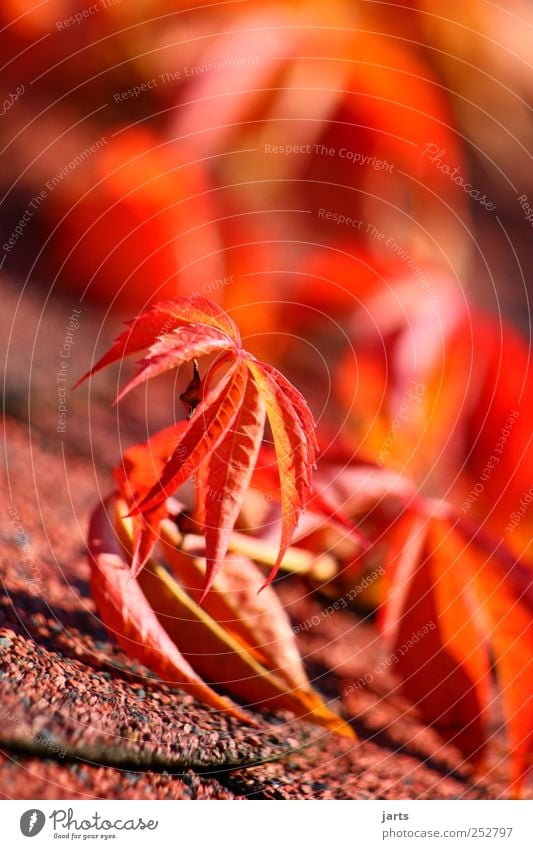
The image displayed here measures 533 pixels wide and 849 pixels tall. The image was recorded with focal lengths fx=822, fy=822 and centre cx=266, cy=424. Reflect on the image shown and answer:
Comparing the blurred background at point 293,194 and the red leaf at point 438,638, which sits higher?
the blurred background at point 293,194

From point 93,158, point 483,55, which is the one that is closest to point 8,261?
point 93,158

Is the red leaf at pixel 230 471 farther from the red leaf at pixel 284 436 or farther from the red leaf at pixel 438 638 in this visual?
the red leaf at pixel 438 638

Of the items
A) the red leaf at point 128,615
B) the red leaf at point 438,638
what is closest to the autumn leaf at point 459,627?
the red leaf at point 438,638

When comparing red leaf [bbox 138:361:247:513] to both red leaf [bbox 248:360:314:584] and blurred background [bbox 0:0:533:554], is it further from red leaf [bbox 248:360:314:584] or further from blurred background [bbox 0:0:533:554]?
blurred background [bbox 0:0:533:554]

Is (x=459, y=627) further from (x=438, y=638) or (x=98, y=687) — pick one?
(x=98, y=687)

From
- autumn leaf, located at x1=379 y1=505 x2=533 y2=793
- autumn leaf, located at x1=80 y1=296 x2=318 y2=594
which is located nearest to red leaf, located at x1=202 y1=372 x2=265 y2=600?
autumn leaf, located at x1=80 y1=296 x2=318 y2=594
